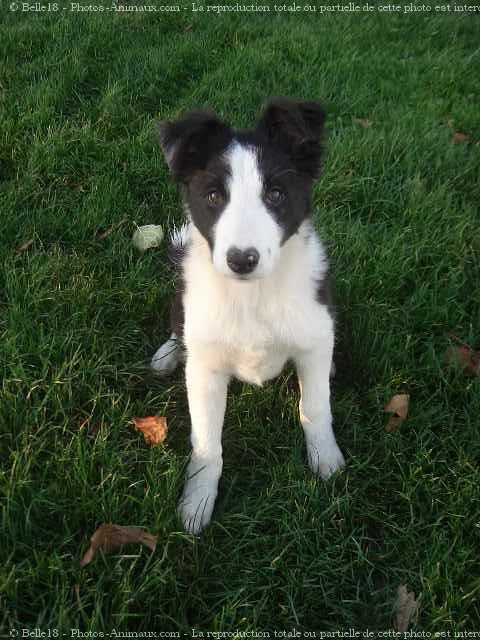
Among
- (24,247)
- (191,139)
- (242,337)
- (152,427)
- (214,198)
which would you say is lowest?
(152,427)

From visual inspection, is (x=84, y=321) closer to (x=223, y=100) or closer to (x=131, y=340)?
(x=131, y=340)

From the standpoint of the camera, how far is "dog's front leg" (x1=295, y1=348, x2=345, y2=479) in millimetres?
2346

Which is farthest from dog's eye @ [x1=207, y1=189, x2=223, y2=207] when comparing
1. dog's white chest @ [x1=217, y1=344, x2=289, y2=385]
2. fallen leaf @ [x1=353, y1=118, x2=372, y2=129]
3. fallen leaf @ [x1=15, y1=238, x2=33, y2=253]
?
fallen leaf @ [x1=353, y1=118, x2=372, y2=129]

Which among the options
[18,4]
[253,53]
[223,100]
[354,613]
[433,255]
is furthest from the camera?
[18,4]

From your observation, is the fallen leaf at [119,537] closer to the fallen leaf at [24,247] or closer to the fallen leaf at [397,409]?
the fallen leaf at [397,409]

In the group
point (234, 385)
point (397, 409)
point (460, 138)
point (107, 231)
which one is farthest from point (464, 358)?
point (460, 138)

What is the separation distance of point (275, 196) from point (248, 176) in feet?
0.41

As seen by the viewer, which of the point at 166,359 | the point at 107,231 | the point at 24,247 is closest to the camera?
Result: the point at 166,359

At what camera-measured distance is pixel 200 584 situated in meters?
1.99

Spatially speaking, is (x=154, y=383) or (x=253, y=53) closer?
(x=154, y=383)

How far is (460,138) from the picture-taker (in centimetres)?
442

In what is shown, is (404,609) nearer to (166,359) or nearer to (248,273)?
(248,273)

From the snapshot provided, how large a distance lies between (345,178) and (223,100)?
128 cm

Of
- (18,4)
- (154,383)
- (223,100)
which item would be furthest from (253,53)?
(154,383)
